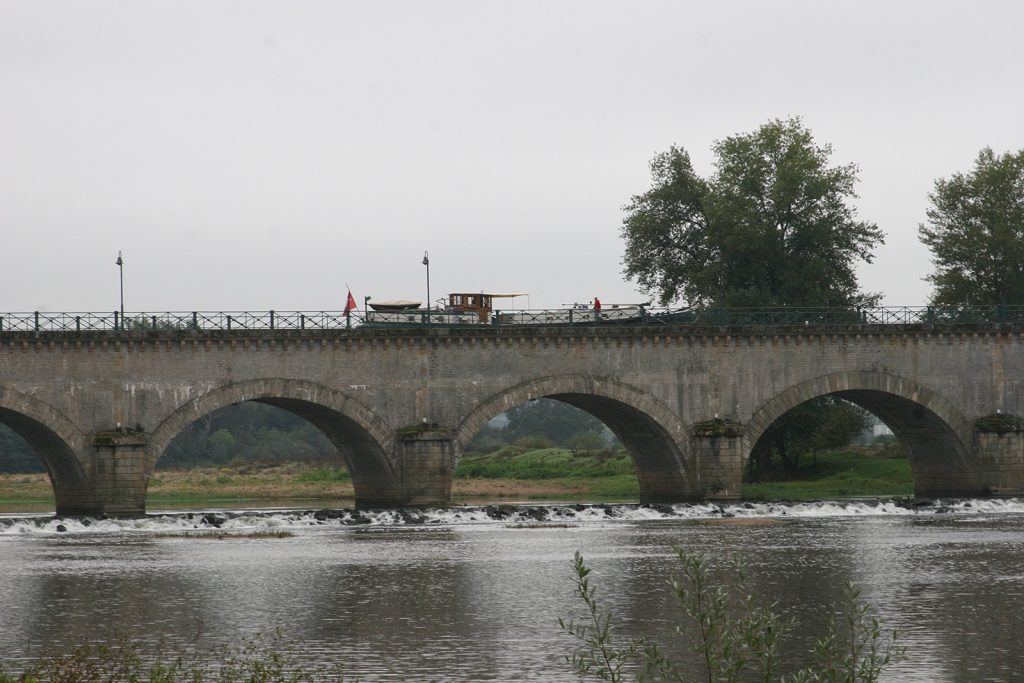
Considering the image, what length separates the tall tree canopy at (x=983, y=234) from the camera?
78938mm

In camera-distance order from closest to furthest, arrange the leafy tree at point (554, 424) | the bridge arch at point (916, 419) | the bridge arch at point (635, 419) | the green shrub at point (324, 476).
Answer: the bridge arch at point (635, 419) → the bridge arch at point (916, 419) → the green shrub at point (324, 476) → the leafy tree at point (554, 424)

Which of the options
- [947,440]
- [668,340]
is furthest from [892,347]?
[668,340]

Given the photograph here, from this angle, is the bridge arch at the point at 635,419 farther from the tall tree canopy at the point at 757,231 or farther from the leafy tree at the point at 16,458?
the leafy tree at the point at 16,458

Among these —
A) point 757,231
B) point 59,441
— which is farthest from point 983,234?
point 59,441

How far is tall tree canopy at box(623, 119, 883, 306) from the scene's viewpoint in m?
73.8

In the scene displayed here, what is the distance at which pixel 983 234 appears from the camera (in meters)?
79.1

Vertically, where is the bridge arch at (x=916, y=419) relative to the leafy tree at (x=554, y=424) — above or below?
below

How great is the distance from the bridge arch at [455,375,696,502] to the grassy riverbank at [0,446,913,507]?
6637mm

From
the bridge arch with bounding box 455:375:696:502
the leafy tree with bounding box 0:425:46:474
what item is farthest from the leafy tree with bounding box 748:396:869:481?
the leafy tree with bounding box 0:425:46:474

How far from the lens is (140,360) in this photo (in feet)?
175

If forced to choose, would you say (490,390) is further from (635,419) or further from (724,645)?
(724,645)

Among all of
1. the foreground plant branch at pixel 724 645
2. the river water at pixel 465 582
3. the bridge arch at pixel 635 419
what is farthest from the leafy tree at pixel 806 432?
the foreground plant branch at pixel 724 645

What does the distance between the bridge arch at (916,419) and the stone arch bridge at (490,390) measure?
0.08 m

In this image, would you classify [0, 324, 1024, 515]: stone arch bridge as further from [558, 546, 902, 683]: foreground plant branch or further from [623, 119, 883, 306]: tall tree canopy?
[558, 546, 902, 683]: foreground plant branch
